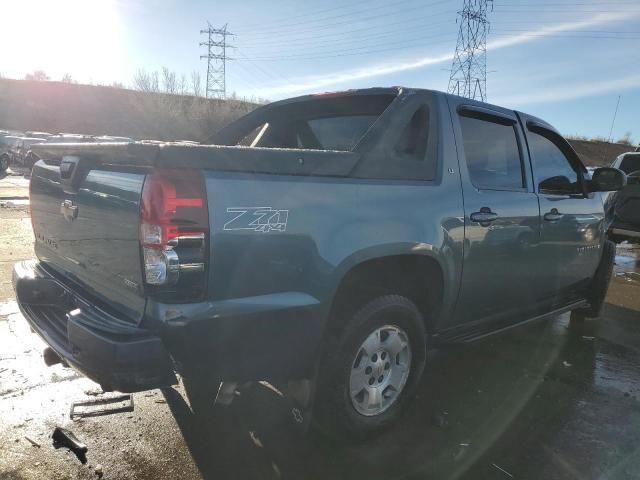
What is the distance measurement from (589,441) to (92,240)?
125 inches

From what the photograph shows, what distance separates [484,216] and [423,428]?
143 centimetres

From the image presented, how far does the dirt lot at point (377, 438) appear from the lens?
2752 mm

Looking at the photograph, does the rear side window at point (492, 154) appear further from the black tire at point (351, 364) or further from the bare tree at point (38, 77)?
the bare tree at point (38, 77)

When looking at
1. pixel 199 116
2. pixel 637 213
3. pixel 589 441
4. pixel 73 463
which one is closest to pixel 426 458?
pixel 589 441

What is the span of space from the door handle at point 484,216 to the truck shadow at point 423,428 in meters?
1.31

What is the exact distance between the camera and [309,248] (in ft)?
8.05

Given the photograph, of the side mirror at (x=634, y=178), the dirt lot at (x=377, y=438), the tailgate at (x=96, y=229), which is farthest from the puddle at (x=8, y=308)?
the side mirror at (x=634, y=178)

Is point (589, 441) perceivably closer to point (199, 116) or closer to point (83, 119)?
point (199, 116)

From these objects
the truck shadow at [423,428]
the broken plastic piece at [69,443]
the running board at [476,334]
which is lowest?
the truck shadow at [423,428]

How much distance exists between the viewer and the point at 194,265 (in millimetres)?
2156

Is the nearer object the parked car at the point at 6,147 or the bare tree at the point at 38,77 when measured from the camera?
the parked car at the point at 6,147

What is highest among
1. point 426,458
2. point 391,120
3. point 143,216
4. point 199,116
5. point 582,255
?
point 199,116

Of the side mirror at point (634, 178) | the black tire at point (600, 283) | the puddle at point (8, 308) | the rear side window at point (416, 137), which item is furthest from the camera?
the side mirror at point (634, 178)

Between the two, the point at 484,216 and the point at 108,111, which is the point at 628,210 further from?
the point at 108,111
